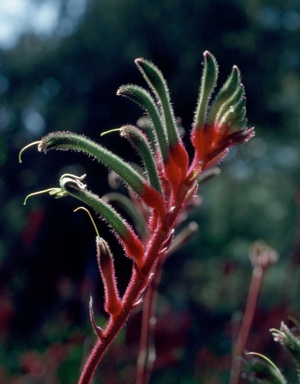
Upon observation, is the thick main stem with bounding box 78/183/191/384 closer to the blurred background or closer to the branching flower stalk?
the branching flower stalk

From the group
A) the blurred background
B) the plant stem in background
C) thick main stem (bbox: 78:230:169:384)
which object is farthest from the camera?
the blurred background

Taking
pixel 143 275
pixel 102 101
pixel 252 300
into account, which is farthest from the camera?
pixel 102 101

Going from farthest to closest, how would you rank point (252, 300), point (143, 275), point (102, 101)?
point (102, 101), point (252, 300), point (143, 275)

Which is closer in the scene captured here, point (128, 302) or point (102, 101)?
point (128, 302)

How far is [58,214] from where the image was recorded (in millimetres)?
8242

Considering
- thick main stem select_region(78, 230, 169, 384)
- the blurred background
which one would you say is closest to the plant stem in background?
thick main stem select_region(78, 230, 169, 384)

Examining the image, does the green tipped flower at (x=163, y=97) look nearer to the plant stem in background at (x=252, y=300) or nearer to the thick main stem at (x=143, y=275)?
the thick main stem at (x=143, y=275)

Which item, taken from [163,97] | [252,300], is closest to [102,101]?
[252,300]

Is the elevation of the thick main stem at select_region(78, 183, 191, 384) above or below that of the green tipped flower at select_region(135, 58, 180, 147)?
below

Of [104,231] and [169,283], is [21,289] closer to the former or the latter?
[169,283]

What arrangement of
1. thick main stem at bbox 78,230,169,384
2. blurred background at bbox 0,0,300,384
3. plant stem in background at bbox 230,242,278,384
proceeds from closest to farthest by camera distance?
thick main stem at bbox 78,230,169,384 < plant stem in background at bbox 230,242,278,384 < blurred background at bbox 0,0,300,384

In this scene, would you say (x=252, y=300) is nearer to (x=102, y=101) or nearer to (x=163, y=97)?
(x=163, y=97)

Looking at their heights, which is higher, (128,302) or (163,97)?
(163,97)

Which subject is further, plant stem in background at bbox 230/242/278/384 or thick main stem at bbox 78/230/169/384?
plant stem in background at bbox 230/242/278/384
